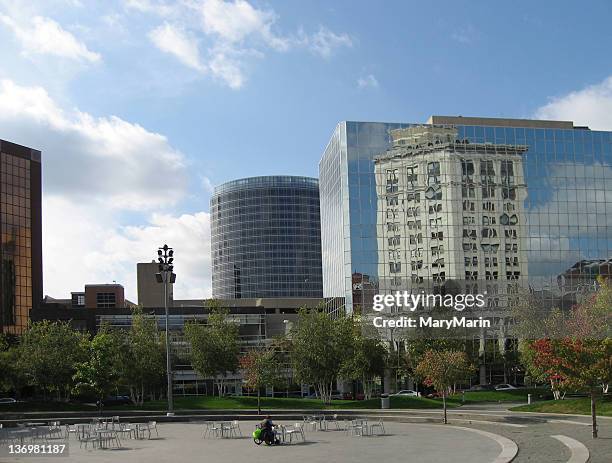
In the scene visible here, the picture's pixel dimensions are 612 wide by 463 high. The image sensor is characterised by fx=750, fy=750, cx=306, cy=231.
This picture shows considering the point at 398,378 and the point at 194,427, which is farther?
the point at 398,378

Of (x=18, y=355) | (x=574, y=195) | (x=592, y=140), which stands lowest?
(x=18, y=355)

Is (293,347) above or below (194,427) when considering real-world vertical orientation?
above

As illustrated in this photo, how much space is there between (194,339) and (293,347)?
8635 millimetres

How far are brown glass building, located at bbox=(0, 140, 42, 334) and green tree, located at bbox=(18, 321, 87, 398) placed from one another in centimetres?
4407

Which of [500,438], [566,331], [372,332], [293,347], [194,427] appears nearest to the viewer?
[500,438]

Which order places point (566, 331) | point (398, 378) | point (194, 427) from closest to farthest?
point (194, 427)
point (566, 331)
point (398, 378)

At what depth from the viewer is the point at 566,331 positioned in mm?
55094

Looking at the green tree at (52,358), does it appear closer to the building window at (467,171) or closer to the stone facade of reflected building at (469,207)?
the stone facade of reflected building at (469,207)

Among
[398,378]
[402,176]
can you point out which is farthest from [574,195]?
[398,378]

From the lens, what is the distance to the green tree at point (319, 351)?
60438 millimetres

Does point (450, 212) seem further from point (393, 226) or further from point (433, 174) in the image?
point (393, 226)

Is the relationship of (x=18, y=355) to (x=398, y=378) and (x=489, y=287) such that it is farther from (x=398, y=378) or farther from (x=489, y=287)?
(x=489, y=287)

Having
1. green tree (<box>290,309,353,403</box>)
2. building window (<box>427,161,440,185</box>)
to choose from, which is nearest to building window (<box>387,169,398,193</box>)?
building window (<box>427,161,440,185</box>)

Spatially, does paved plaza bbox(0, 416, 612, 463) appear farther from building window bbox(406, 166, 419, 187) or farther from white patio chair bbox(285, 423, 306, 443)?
building window bbox(406, 166, 419, 187)
